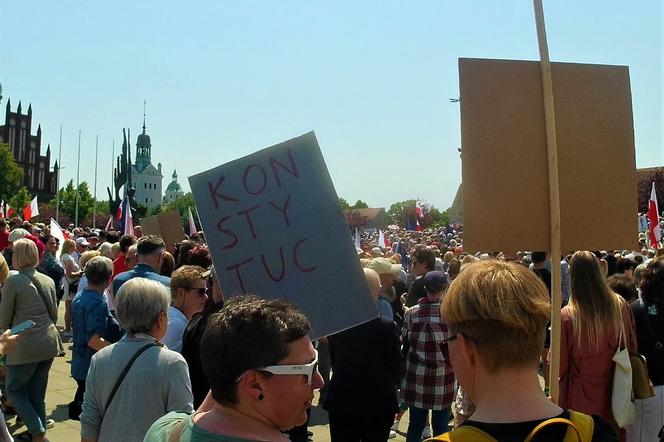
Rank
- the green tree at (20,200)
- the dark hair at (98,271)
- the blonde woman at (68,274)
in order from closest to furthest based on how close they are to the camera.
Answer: the dark hair at (98,271)
the blonde woman at (68,274)
the green tree at (20,200)

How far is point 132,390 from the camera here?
10.2 ft

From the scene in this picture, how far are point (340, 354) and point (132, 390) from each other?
1.89 metres

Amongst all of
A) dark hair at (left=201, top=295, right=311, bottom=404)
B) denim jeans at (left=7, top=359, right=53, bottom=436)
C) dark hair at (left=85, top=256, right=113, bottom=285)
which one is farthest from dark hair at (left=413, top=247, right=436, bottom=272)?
dark hair at (left=201, top=295, right=311, bottom=404)

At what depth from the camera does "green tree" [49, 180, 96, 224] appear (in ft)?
229

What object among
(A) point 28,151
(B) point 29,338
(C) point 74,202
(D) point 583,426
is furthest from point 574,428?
(A) point 28,151

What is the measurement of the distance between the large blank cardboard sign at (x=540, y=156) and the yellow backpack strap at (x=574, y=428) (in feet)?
4.59

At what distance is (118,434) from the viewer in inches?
122

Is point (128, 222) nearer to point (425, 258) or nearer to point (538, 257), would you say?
point (425, 258)

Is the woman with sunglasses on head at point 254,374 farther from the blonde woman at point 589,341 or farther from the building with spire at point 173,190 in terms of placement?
the building with spire at point 173,190

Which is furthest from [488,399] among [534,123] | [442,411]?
[442,411]

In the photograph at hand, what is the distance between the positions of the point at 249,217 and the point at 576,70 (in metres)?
1.69

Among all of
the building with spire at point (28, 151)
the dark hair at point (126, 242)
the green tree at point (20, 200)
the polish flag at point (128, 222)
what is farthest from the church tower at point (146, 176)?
the dark hair at point (126, 242)

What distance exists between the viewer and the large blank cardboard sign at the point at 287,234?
123 inches

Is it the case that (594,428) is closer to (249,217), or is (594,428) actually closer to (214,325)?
(214,325)
